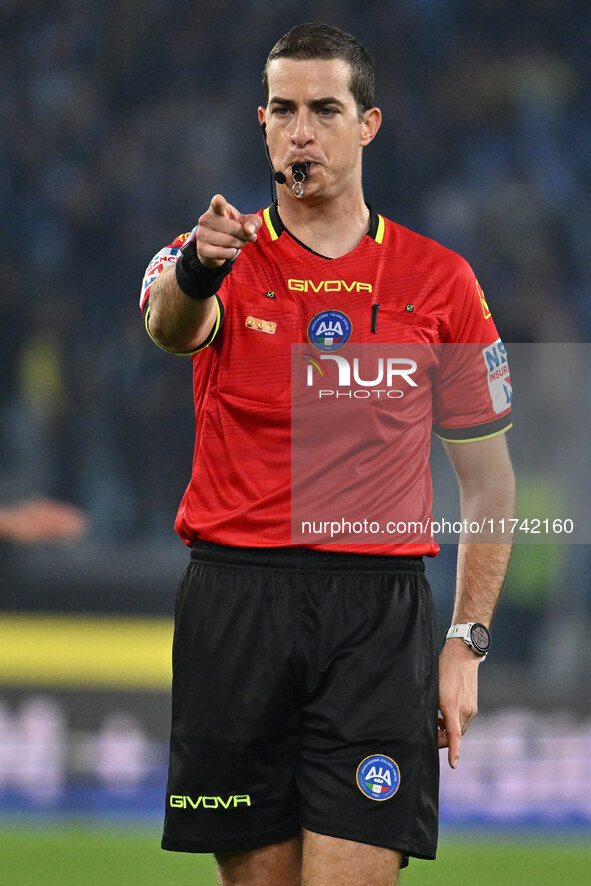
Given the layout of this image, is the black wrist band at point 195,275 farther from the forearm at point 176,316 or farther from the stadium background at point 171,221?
the stadium background at point 171,221

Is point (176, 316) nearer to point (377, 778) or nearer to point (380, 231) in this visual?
point (380, 231)

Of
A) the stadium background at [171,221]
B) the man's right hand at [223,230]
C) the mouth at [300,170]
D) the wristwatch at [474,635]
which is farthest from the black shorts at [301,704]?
the stadium background at [171,221]

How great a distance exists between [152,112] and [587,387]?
3188 mm

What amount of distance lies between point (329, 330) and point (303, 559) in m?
0.46

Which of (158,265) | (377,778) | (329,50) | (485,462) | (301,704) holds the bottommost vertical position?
(377,778)

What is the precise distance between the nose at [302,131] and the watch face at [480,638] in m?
1.04

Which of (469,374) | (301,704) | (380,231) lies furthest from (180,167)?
(301,704)

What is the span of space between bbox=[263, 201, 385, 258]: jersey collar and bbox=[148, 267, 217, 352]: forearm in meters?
0.30

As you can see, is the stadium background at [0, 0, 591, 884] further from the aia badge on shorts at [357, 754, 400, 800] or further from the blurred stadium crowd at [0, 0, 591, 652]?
the aia badge on shorts at [357, 754, 400, 800]

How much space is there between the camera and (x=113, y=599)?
6.15m

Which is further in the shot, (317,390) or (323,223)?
(323,223)

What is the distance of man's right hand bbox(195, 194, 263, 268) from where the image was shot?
77.0 inches

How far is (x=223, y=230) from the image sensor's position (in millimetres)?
1966

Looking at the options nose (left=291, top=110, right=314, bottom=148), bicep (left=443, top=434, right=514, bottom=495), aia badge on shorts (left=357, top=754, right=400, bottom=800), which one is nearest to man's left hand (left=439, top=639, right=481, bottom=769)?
aia badge on shorts (left=357, top=754, right=400, bottom=800)
